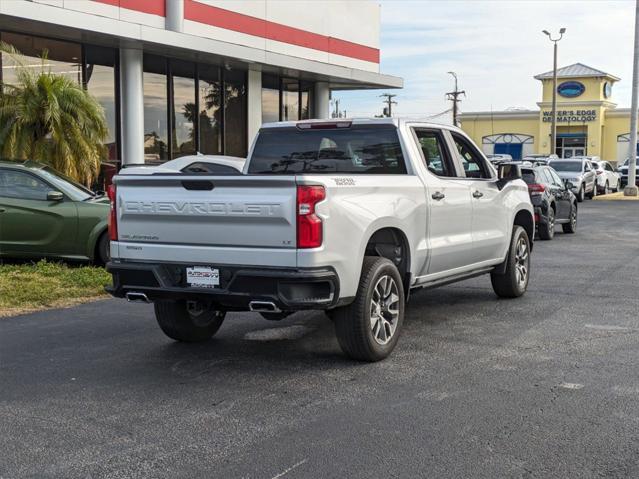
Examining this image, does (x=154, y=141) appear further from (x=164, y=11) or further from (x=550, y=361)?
(x=550, y=361)

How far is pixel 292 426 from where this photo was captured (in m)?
4.99

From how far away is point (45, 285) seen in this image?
9922mm

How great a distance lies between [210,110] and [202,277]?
16591mm

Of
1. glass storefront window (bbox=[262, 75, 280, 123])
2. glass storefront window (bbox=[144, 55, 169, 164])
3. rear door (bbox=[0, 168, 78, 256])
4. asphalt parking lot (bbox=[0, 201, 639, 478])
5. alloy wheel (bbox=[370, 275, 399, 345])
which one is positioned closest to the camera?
asphalt parking lot (bbox=[0, 201, 639, 478])

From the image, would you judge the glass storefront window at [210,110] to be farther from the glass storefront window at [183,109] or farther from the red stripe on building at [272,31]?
the red stripe on building at [272,31]

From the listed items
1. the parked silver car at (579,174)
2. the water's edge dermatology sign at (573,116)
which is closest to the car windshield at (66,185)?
the parked silver car at (579,174)

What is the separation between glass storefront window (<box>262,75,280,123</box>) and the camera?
2395 centimetres

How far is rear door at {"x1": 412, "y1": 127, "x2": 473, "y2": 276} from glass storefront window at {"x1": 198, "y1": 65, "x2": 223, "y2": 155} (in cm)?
1453

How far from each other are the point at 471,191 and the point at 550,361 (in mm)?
2228

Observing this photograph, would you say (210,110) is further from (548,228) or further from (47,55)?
(548,228)

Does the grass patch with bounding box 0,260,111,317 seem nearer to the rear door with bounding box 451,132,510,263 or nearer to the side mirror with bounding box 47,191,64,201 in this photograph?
the side mirror with bounding box 47,191,64,201

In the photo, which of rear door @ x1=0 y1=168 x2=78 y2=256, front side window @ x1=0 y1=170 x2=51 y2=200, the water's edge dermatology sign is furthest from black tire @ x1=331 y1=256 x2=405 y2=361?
the water's edge dermatology sign

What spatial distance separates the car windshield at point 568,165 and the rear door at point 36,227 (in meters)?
23.4

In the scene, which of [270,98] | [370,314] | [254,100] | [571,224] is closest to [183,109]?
[254,100]
